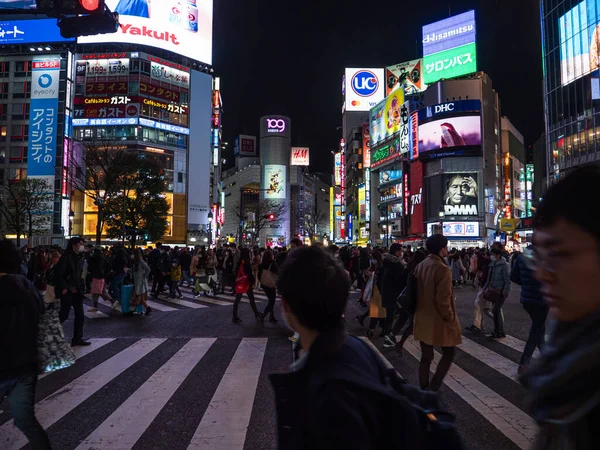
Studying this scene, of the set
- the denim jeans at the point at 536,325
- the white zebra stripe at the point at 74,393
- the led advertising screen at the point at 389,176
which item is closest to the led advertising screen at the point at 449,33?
the led advertising screen at the point at 389,176

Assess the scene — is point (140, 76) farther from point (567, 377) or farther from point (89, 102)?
point (567, 377)

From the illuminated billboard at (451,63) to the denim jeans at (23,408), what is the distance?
225ft

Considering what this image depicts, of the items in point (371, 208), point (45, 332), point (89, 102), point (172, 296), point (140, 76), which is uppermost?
point (140, 76)

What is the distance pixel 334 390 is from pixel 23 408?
3049 mm

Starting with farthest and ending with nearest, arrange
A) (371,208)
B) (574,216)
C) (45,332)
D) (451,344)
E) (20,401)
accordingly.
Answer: (371,208), (451,344), (45,332), (20,401), (574,216)

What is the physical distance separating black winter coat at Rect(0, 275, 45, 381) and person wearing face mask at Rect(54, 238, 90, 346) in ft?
17.4

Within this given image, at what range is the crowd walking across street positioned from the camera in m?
1.12

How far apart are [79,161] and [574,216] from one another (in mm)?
66798

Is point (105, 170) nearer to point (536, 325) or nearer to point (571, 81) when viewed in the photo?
point (536, 325)

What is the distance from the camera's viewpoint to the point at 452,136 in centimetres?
5478

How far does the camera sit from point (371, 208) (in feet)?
257

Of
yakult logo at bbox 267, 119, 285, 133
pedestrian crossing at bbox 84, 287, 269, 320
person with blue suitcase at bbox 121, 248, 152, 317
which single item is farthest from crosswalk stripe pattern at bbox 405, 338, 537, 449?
yakult logo at bbox 267, 119, 285, 133

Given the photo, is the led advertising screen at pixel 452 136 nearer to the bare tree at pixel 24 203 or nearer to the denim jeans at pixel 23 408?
the bare tree at pixel 24 203

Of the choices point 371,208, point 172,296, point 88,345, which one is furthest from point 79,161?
point 88,345
